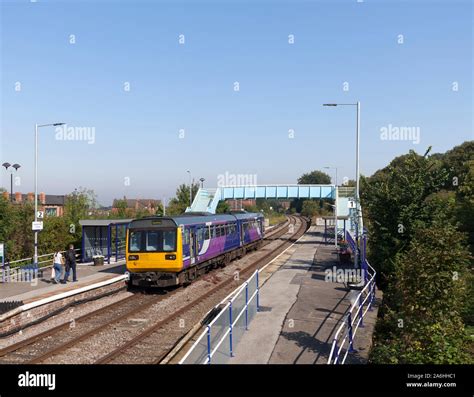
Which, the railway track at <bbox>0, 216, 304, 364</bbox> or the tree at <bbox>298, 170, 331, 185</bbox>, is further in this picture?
the tree at <bbox>298, 170, 331, 185</bbox>

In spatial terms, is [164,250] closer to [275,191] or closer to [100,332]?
[100,332]

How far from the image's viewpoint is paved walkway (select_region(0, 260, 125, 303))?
15.7m

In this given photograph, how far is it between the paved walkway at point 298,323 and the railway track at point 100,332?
230 centimetres

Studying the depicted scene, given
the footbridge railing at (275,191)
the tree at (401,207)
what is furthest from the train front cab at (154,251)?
the footbridge railing at (275,191)

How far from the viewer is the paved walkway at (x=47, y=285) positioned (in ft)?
51.5

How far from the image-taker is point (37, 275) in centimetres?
2038

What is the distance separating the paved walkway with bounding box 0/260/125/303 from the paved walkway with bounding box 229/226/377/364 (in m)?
7.08

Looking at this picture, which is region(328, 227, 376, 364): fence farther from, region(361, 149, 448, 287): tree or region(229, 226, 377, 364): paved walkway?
region(361, 149, 448, 287): tree

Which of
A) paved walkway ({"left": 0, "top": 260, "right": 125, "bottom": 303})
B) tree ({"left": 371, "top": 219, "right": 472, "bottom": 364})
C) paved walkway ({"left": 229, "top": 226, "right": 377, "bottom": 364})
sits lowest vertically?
paved walkway ({"left": 0, "top": 260, "right": 125, "bottom": 303})

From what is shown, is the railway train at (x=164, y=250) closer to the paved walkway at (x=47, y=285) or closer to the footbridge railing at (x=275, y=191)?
the paved walkway at (x=47, y=285)

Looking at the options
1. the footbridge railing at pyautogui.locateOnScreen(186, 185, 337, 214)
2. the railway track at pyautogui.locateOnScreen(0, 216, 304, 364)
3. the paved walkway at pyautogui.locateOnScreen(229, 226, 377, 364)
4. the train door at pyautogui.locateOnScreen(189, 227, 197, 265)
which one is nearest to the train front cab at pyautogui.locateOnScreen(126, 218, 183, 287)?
the railway track at pyautogui.locateOnScreen(0, 216, 304, 364)

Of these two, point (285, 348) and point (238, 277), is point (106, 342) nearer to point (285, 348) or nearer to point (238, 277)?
point (285, 348)

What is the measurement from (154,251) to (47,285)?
173 inches

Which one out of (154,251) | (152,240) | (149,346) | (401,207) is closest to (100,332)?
(149,346)
